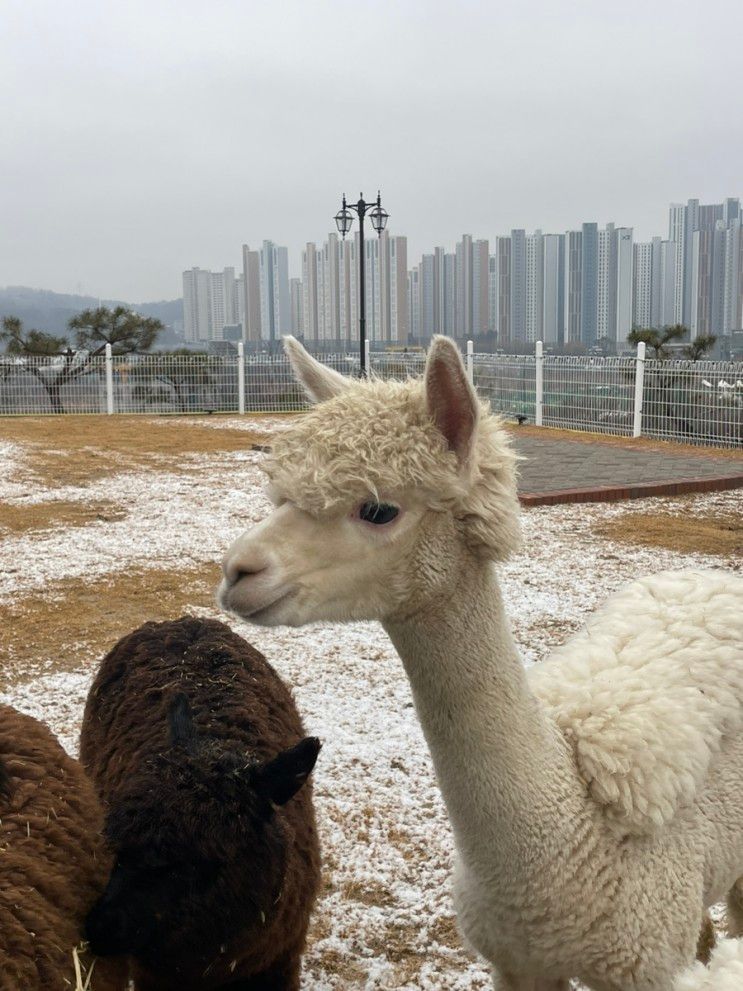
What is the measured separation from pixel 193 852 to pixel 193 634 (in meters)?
1.17

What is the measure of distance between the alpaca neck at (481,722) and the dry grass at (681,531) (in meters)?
6.10

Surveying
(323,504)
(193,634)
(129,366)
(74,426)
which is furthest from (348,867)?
(129,366)

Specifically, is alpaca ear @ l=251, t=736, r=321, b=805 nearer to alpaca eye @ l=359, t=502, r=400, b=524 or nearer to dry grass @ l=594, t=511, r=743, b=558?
alpaca eye @ l=359, t=502, r=400, b=524

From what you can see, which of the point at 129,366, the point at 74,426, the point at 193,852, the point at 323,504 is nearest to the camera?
the point at 323,504

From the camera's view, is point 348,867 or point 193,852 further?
point 348,867

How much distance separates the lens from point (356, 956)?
9.16ft

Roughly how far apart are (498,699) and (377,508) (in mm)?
518

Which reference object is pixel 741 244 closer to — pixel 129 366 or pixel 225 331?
pixel 225 331

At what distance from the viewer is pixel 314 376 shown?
72.1 inches

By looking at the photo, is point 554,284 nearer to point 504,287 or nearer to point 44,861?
point 504,287

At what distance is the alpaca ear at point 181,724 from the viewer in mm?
2307

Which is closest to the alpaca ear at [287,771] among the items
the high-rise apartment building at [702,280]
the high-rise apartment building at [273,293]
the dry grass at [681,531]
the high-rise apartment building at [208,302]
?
the dry grass at [681,531]

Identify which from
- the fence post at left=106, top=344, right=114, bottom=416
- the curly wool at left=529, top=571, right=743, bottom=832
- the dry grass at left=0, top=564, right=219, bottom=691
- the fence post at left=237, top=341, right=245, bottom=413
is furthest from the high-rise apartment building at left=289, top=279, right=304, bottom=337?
the curly wool at left=529, top=571, right=743, bottom=832

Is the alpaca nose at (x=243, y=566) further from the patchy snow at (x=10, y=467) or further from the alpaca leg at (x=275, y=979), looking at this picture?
the patchy snow at (x=10, y=467)
